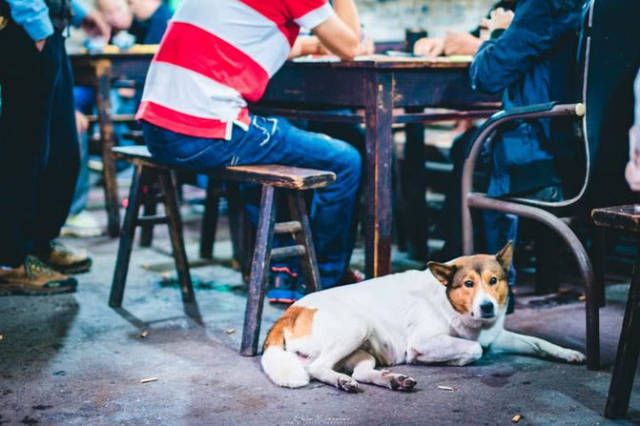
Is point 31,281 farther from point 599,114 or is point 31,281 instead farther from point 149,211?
point 599,114

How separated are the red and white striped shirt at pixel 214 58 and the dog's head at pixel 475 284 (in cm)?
105

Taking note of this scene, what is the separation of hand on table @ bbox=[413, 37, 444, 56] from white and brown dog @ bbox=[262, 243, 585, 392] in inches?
50.4

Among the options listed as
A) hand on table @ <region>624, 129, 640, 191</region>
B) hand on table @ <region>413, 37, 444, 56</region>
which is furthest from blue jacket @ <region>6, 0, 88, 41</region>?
hand on table @ <region>624, 129, 640, 191</region>

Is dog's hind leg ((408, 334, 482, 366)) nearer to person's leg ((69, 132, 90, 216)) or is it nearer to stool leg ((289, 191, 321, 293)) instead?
stool leg ((289, 191, 321, 293))

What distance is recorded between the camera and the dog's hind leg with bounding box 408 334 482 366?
3217mm

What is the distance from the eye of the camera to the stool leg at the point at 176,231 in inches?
163

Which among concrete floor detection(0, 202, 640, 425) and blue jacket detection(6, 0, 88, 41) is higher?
blue jacket detection(6, 0, 88, 41)

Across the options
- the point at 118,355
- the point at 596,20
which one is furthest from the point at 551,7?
the point at 118,355

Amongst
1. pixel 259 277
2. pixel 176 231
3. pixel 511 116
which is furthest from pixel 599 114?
pixel 176 231

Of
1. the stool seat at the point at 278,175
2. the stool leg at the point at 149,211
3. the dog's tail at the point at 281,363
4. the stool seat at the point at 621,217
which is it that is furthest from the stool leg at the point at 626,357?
the stool leg at the point at 149,211

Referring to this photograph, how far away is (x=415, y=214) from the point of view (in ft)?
16.7

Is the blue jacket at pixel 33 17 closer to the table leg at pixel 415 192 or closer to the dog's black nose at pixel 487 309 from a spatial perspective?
the table leg at pixel 415 192

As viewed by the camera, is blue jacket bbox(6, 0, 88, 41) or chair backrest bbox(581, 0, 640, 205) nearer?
chair backrest bbox(581, 0, 640, 205)

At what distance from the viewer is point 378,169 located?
3689 mm
